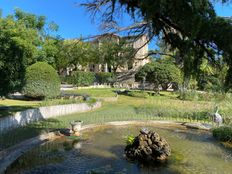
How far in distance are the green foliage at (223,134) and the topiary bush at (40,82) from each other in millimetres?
12035

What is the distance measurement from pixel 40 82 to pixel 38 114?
6489 mm

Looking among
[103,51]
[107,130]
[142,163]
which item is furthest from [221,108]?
[103,51]

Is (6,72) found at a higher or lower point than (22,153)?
higher

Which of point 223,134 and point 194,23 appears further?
point 223,134

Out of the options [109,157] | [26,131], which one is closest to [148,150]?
[109,157]

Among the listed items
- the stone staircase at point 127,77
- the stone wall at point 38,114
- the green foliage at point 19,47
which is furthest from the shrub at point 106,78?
the stone wall at point 38,114

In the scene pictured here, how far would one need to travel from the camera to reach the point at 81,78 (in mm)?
36938

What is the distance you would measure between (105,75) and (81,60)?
4577 mm

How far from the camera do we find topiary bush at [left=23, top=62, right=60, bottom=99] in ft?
63.0

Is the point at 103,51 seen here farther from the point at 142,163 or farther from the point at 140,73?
the point at 142,163

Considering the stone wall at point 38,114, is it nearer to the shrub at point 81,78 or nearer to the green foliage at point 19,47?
the green foliage at point 19,47

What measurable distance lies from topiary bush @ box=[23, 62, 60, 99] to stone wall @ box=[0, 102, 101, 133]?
3.69 metres

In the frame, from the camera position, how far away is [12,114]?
36.3 feet

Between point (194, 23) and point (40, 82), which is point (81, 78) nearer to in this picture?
point (40, 82)
